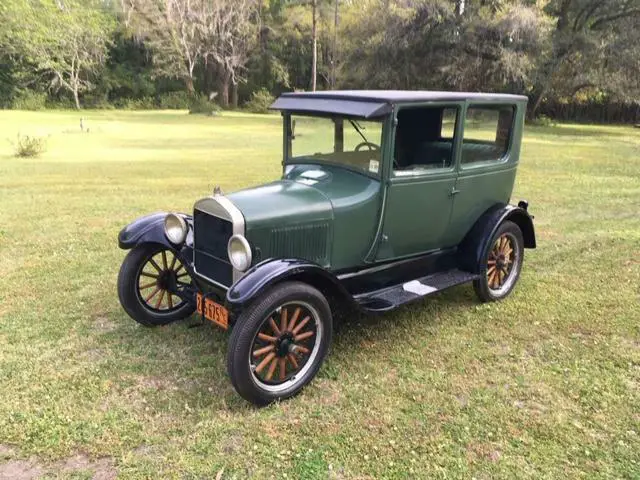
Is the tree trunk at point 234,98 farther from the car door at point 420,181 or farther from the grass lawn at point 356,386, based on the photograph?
the car door at point 420,181

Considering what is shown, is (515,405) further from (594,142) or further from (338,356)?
(594,142)

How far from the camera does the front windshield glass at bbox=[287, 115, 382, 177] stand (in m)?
3.89

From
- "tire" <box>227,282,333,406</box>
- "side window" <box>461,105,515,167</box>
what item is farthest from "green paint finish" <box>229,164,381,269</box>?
"side window" <box>461,105,515,167</box>

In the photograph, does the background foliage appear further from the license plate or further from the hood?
the license plate

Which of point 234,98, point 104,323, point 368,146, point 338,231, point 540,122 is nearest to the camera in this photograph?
point 338,231

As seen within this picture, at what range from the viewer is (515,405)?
335cm

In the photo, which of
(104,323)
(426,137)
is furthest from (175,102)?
(426,137)

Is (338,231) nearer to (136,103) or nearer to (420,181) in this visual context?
(420,181)

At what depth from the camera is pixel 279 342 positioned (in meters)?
3.33

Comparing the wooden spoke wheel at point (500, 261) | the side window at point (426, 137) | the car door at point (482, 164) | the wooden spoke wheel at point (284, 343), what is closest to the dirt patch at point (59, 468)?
the wooden spoke wheel at point (284, 343)

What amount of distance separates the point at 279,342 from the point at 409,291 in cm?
131

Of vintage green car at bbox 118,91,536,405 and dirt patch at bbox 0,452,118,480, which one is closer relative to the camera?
dirt patch at bbox 0,452,118,480

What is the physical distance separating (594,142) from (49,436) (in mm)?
22651

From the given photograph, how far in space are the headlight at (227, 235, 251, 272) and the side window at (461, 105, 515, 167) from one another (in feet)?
6.88
